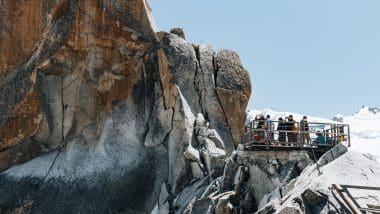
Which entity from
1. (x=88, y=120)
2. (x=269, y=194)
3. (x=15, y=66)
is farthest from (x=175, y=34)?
(x=269, y=194)

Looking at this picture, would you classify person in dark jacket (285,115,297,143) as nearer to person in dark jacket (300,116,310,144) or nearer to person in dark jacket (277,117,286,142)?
person in dark jacket (277,117,286,142)

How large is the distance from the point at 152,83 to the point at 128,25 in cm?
413

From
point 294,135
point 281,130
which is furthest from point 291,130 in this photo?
point 281,130

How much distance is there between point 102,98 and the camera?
3975 centimetres

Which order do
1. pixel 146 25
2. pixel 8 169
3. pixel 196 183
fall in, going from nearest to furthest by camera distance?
pixel 196 183 → pixel 8 169 → pixel 146 25

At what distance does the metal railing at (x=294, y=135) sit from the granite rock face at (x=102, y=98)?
9721 mm

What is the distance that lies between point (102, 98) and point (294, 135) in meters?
16.9

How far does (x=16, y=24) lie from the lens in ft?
131

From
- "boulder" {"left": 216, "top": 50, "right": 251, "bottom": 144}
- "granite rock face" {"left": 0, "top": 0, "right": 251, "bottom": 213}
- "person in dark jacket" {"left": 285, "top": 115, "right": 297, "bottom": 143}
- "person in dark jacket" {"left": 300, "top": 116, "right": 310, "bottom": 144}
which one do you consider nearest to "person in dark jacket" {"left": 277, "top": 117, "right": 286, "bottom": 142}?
"person in dark jacket" {"left": 285, "top": 115, "right": 297, "bottom": 143}

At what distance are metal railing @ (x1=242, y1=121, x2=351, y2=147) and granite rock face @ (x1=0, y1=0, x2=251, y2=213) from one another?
383 inches

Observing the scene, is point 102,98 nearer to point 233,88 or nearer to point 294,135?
point 233,88

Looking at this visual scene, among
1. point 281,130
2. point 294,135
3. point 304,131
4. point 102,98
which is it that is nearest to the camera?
point 304,131

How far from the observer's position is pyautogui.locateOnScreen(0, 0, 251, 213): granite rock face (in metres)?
37.3

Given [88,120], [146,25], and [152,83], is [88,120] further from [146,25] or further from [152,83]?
[146,25]
